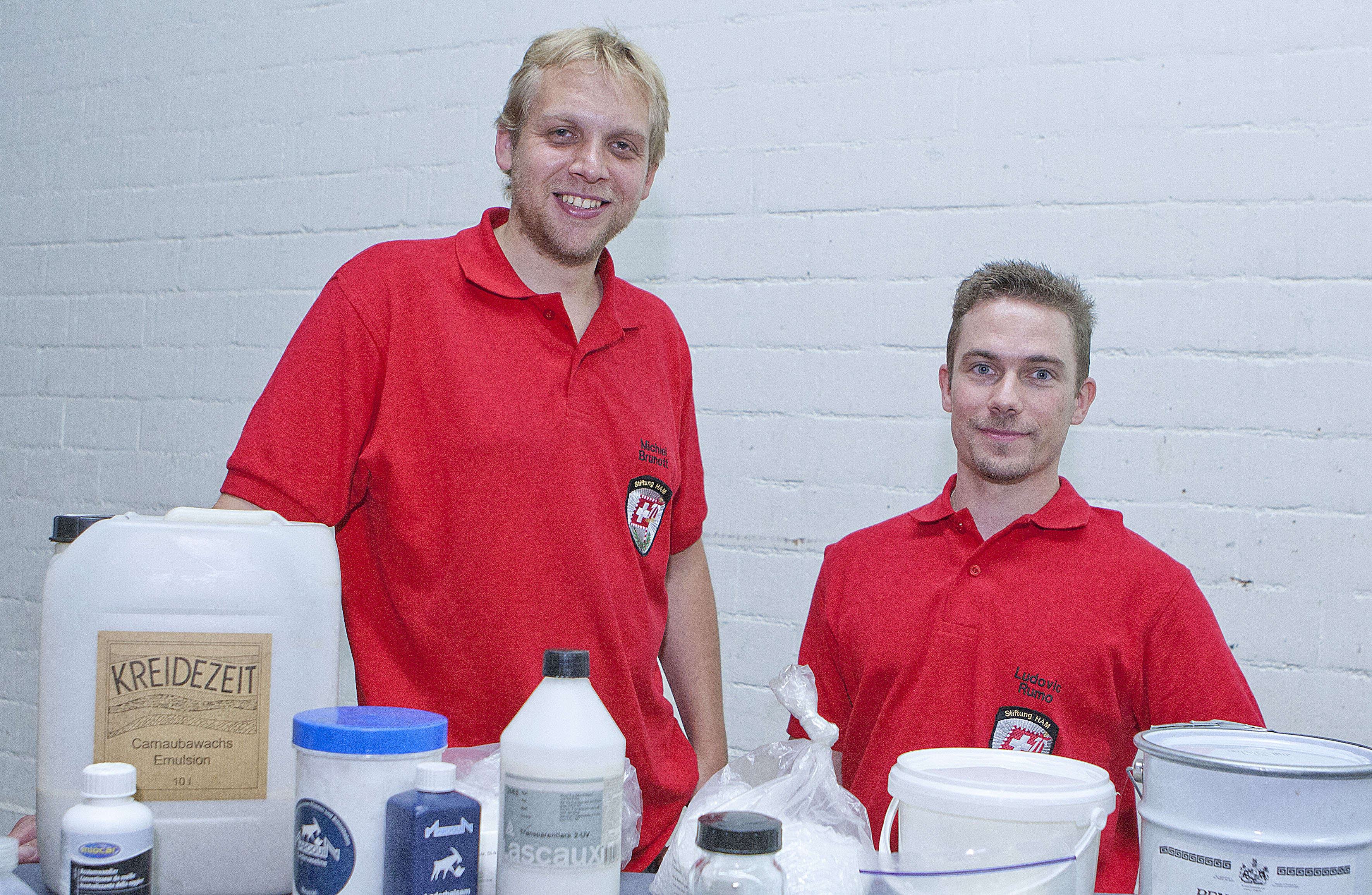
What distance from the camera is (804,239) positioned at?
2.08 metres

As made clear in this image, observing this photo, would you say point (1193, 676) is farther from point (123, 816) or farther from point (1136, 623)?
point (123, 816)

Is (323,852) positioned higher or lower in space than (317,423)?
lower

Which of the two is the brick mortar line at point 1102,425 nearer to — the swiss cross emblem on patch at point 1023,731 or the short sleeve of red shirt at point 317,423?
the swiss cross emblem on patch at point 1023,731

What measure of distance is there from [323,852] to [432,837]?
8cm

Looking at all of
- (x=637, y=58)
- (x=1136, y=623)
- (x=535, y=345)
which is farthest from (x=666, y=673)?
(x=637, y=58)

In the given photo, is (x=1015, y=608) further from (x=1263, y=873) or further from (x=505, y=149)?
(x=505, y=149)

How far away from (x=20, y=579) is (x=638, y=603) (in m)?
1.90

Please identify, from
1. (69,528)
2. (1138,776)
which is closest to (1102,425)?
(1138,776)

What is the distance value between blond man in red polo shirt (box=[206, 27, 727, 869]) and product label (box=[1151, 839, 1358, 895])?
737 mm

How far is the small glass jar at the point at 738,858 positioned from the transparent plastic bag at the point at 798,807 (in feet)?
0.12

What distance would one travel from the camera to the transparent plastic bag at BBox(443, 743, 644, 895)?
0.82 metres

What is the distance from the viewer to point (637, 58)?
1.44 meters

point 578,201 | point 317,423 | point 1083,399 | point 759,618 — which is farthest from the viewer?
point 759,618

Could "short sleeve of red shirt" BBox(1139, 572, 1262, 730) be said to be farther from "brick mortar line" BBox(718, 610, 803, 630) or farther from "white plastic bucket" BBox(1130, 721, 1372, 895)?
"brick mortar line" BBox(718, 610, 803, 630)
